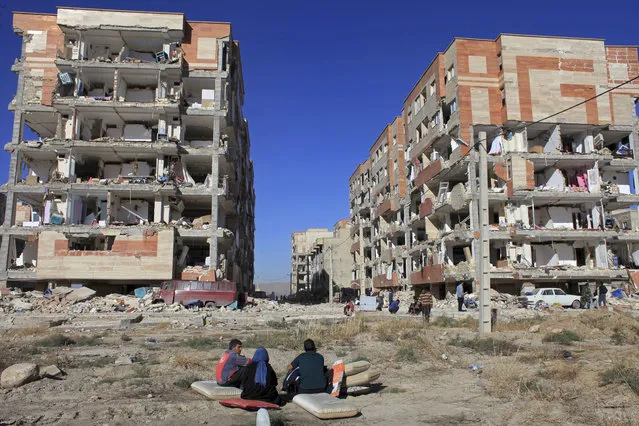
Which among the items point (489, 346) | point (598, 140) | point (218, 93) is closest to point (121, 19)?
point (218, 93)

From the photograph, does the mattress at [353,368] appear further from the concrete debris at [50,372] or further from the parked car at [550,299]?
the parked car at [550,299]

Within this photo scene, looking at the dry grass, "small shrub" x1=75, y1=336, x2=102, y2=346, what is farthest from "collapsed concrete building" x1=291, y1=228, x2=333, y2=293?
"small shrub" x1=75, y1=336, x2=102, y2=346

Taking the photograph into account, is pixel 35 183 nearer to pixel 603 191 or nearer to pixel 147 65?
pixel 147 65

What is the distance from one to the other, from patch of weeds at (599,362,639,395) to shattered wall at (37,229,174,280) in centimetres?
3364

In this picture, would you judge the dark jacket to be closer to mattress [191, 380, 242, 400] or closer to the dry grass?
mattress [191, 380, 242, 400]

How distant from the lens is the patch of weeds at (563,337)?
1649cm

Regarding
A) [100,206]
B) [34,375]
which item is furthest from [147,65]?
[34,375]

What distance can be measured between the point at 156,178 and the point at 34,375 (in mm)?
34025

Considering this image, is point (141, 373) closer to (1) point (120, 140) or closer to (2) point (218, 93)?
(1) point (120, 140)

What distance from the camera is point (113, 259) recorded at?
1513 inches

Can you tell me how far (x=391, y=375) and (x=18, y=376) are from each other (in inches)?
301

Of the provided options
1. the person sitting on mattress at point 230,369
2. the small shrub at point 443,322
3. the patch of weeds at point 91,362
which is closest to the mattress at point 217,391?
the person sitting on mattress at point 230,369

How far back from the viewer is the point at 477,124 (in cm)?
4194

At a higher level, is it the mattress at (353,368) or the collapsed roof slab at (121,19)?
the collapsed roof slab at (121,19)
